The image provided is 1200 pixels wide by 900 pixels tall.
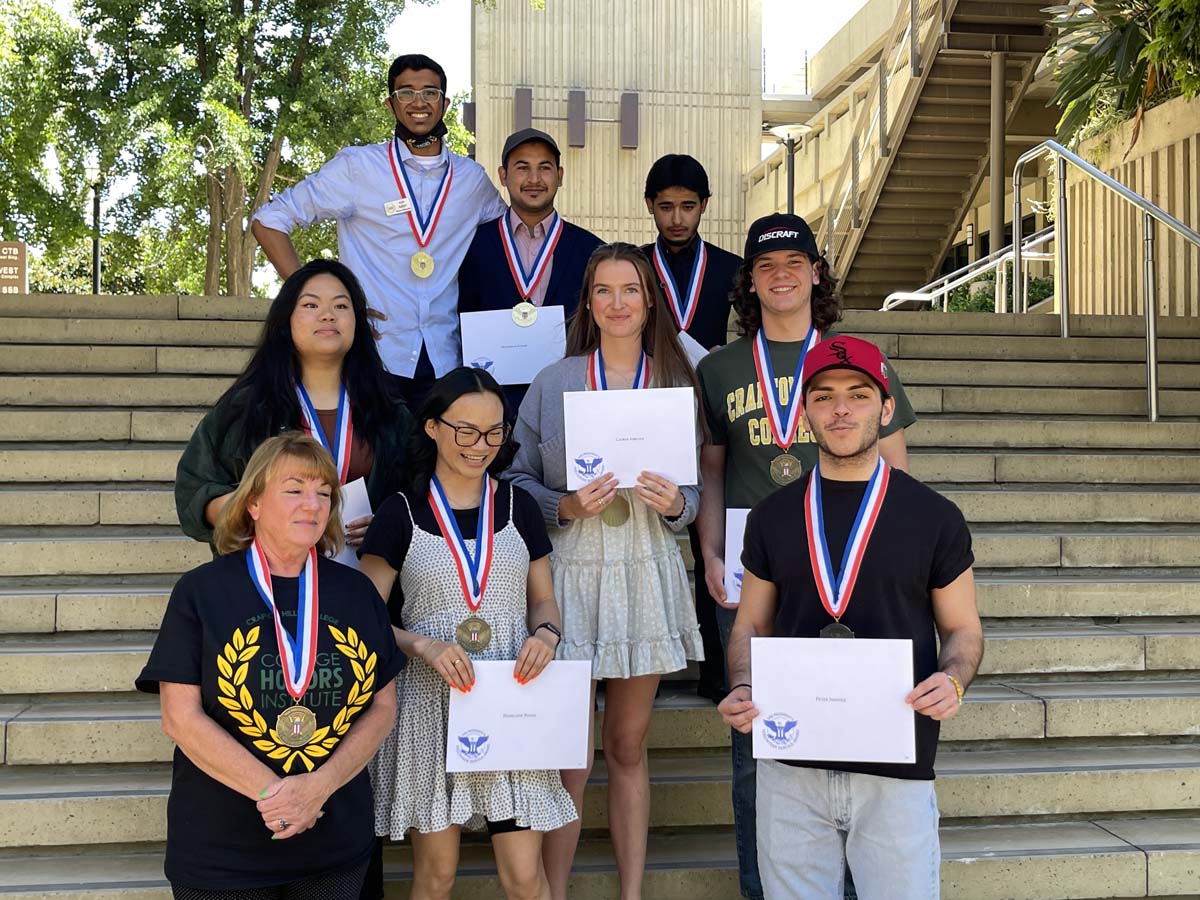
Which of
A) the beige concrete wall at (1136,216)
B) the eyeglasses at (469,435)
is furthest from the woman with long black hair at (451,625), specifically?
the beige concrete wall at (1136,216)

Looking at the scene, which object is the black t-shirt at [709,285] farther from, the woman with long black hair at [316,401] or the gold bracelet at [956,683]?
the gold bracelet at [956,683]

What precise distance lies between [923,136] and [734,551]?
12511 mm

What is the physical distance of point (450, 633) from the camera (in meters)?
3.26

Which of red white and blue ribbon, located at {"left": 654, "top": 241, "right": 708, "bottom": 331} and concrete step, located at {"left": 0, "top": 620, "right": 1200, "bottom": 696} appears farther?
red white and blue ribbon, located at {"left": 654, "top": 241, "right": 708, "bottom": 331}

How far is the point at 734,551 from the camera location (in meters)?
3.51

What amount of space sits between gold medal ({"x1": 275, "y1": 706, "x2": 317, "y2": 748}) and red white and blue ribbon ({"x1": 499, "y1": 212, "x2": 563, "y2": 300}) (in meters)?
2.20

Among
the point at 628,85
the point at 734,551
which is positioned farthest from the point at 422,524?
the point at 628,85

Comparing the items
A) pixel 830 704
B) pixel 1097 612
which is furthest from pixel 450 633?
pixel 1097 612

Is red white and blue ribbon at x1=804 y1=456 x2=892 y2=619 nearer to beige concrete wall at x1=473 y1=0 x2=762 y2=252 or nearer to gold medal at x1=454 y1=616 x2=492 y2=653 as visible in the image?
gold medal at x1=454 y1=616 x2=492 y2=653

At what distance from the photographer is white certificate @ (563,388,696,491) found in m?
3.41

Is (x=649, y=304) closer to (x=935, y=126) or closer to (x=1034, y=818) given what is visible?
(x=1034, y=818)

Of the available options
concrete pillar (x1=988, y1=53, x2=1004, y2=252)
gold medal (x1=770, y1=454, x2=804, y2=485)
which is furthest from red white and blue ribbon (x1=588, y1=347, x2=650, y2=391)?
concrete pillar (x1=988, y1=53, x2=1004, y2=252)

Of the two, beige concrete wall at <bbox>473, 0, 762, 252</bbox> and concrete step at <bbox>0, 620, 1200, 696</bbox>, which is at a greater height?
beige concrete wall at <bbox>473, 0, 762, 252</bbox>

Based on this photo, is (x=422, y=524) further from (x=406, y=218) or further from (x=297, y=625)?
(x=406, y=218)
